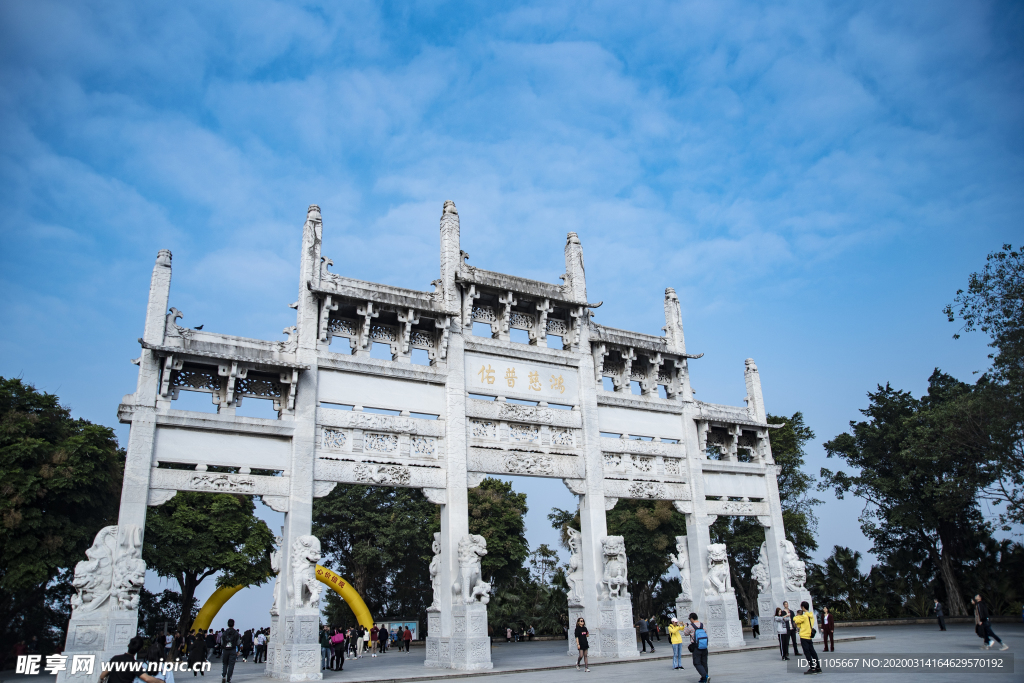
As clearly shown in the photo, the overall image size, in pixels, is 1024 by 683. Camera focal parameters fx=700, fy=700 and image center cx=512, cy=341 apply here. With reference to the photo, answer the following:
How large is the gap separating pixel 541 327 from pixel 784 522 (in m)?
17.9

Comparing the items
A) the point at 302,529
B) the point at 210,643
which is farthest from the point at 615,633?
the point at 210,643

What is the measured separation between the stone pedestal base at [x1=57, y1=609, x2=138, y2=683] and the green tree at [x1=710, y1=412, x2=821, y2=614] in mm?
23945

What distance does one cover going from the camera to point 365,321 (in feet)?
52.1

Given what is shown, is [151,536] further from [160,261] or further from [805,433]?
[805,433]

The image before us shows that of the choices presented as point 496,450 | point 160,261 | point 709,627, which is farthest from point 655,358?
point 160,261

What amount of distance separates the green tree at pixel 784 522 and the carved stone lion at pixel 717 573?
12024mm

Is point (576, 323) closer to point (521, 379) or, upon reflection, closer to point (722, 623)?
point (521, 379)

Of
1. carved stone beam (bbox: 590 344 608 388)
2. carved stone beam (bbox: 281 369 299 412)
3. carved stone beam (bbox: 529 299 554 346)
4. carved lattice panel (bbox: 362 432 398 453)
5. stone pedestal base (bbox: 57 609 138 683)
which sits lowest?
stone pedestal base (bbox: 57 609 138 683)

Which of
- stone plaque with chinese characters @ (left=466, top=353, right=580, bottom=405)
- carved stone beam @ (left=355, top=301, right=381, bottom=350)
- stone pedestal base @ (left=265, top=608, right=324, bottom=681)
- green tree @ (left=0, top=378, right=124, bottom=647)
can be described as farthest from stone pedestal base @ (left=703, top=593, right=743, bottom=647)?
green tree @ (left=0, top=378, right=124, bottom=647)

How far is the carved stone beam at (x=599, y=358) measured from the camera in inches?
738

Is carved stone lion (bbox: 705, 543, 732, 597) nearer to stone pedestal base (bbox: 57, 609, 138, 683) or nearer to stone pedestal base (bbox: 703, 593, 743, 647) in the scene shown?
stone pedestal base (bbox: 703, 593, 743, 647)

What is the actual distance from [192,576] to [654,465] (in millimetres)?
19909

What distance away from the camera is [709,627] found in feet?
59.3

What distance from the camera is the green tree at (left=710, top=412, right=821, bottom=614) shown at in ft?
98.6
